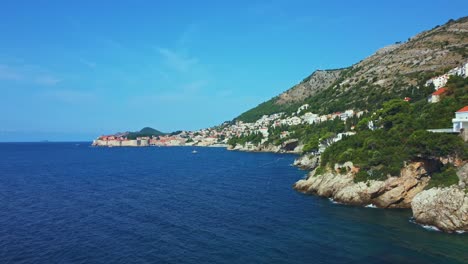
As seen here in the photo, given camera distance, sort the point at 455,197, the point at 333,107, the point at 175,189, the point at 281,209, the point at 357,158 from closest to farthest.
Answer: the point at 455,197, the point at 281,209, the point at 357,158, the point at 175,189, the point at 333,107

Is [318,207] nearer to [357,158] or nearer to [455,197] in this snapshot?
[357,158]

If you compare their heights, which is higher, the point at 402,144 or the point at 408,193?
the point at 402,144

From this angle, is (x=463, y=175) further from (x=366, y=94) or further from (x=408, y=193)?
(x=366, y=94)

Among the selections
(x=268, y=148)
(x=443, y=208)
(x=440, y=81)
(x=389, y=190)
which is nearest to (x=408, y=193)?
(x=389, y=190)

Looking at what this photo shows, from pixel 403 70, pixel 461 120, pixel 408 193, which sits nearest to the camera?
pixel 461 120

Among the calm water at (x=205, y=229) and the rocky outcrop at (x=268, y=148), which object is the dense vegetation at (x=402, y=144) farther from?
the rocky outcrop at (x=268, y=148)

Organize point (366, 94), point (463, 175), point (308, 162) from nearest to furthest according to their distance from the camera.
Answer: point (463, 175), point (308, 162), point (366, 94)

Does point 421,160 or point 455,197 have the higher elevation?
point 421,160

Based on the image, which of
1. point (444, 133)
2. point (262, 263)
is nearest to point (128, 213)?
point (262, 263)
